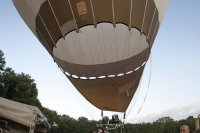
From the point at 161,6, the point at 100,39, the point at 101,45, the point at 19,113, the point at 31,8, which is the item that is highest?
the point at 161,6

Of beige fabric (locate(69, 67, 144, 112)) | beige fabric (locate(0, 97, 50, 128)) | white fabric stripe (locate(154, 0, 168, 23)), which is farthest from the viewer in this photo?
beige fabric (locate(69, 67, 144, 112))

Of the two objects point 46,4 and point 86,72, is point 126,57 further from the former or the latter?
point 46,4

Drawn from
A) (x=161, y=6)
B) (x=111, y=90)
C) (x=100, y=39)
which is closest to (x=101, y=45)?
(x=100, y=39)

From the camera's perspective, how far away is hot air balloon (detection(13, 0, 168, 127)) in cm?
892

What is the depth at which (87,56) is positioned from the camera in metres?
10.1

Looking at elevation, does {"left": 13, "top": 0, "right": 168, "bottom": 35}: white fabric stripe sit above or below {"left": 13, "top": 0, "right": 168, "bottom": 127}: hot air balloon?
above

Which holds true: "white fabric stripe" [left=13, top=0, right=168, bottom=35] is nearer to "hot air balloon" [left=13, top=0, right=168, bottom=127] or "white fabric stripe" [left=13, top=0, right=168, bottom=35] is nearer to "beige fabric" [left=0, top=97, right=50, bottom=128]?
"hot air balloon" [left=13, top=0, right=168, bottom=127]

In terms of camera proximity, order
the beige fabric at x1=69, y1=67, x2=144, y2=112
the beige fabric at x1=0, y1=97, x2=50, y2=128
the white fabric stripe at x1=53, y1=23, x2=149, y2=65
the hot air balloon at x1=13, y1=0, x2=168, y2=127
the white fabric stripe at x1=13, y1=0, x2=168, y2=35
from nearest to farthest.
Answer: the beige fabric at x1=0, y1=97, x2=50, y2=128 < the hot air balloon at x1=13, y1=0, x2=168, y2=127 < the white fabric stripe at x1=53, y1=23, x2=149, y2=65 < the white fabric stripe at x1=13, y1=0, x2=168, y2=35 < the beige fabric at x1=69, y1=67, x2=144, y2=112

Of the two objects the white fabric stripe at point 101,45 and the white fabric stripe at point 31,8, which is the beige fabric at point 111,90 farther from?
the white fabric stripe at point 31,8

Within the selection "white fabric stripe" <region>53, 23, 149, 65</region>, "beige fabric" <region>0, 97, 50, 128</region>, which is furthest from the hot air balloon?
"beige fabric" <region>0, 97, 50, 128</region>

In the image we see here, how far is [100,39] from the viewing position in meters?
9.63

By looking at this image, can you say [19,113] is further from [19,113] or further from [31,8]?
[31,8]

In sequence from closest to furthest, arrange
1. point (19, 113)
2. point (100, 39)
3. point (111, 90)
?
point (19, 113), point (100, 39), point (111, 90)

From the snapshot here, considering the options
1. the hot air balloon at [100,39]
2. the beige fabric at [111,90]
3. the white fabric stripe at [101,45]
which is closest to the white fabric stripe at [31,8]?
the hot air balloon at [100,39]
